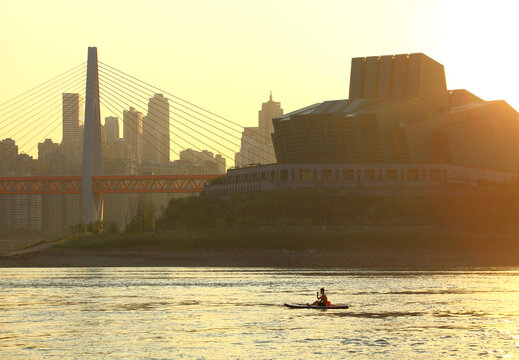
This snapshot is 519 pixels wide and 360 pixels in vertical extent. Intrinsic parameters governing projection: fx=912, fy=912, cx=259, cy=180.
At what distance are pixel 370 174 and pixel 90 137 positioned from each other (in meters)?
61.9

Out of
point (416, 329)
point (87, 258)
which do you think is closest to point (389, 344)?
point (416, 329)

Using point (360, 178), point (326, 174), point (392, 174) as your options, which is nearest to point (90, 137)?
point (326, 174)

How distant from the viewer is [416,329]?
2048 inches

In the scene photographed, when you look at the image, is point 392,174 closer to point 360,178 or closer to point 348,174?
point 360,178

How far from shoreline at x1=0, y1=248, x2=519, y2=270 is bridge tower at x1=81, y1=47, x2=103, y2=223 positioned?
28.3 m

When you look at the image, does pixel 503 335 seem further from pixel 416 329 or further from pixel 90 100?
pixel 90 100

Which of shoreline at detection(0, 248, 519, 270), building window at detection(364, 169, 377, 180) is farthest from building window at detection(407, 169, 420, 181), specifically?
shoreline at detection(0, 248, 519, 270)

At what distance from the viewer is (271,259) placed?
12475cm

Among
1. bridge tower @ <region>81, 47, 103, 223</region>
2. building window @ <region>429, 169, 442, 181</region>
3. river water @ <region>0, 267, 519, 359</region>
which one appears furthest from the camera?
building window @ <region>429, 169, 442, 181</region>

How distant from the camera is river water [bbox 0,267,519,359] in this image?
45.1m

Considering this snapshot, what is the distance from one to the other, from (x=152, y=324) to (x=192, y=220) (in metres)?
112

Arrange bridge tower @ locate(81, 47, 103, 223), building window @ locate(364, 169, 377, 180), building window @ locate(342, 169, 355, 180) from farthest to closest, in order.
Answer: building window @ locate(342, 169, 355, 180) < building window @ locate(364, 169, 377, 180) < bridge tower @ locate(81, 47, 103, 223)

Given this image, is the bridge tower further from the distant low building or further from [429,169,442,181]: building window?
[429,169,442,181]: building window

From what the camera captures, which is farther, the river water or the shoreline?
the shoreline
